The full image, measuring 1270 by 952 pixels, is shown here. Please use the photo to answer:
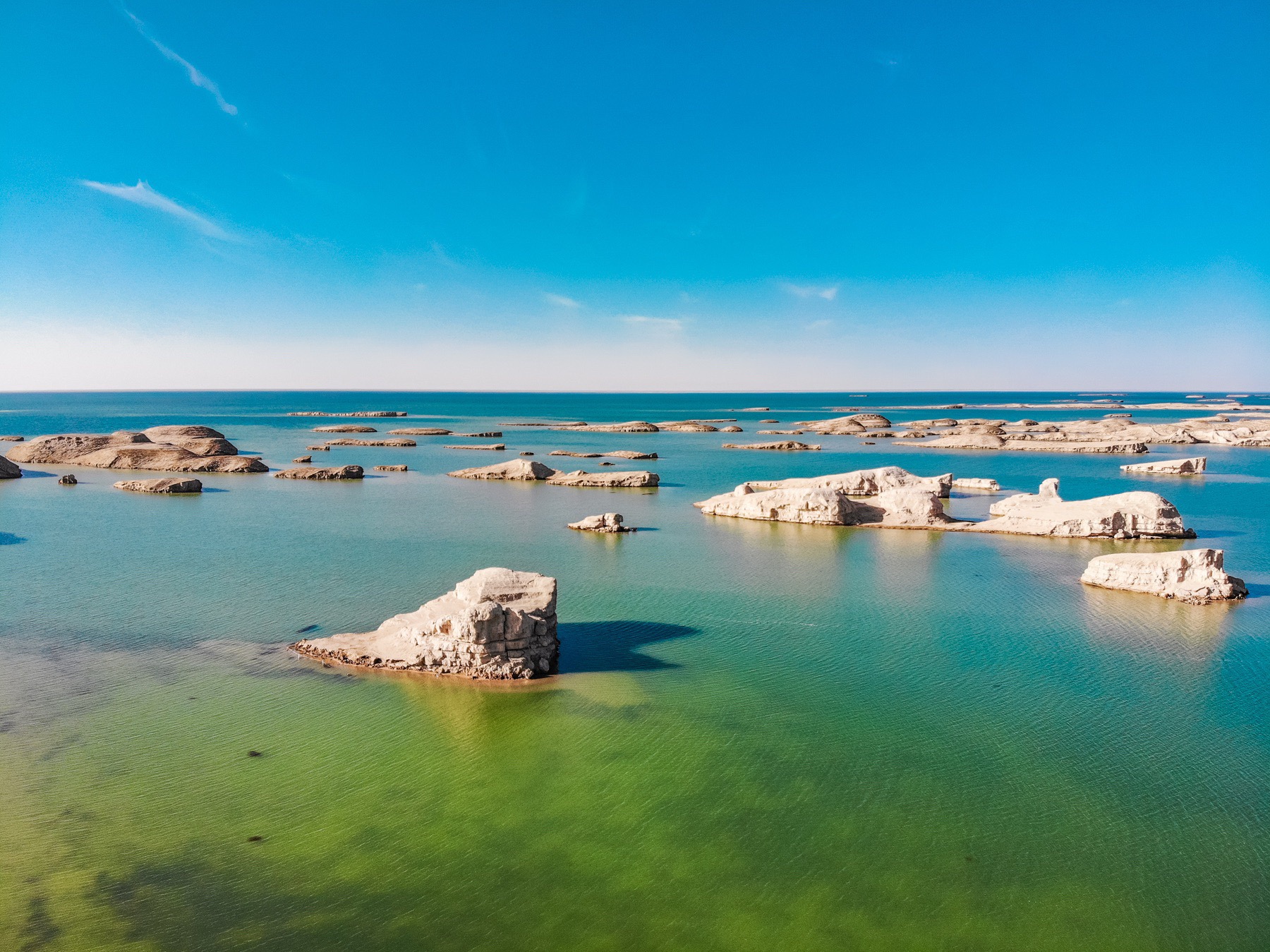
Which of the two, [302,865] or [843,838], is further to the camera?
[843,838]

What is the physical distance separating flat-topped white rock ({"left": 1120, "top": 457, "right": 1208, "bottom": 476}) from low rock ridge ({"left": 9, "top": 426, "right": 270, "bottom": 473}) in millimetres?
57490

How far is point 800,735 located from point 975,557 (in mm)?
15790

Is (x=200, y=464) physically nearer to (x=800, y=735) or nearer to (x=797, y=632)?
(x=797, y=632)

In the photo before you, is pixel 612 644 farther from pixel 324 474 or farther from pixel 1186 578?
pixel 324 474

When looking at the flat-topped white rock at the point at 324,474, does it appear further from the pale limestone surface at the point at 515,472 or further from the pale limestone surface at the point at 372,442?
the pale limestone surface at the point at 372,442

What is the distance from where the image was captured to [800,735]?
1201 cm

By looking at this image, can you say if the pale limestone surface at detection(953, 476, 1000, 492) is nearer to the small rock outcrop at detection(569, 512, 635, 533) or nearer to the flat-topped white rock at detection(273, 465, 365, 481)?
the small rock outcrop at detection(569, 512, 635, 533)

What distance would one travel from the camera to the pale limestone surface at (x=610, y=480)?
4288 centimetres

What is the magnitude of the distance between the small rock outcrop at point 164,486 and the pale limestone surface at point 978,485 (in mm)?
40044

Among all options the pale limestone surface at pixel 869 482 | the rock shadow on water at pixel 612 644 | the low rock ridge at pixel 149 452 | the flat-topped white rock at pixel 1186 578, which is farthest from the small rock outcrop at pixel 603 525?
the low rock ridge at pixel 149 452

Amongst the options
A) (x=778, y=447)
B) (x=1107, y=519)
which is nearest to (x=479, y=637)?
(x=1107, y=519)

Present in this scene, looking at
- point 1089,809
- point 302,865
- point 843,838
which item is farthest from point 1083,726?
point 302,865

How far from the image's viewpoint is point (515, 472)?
45.9 metres

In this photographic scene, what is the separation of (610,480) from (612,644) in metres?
27.2
